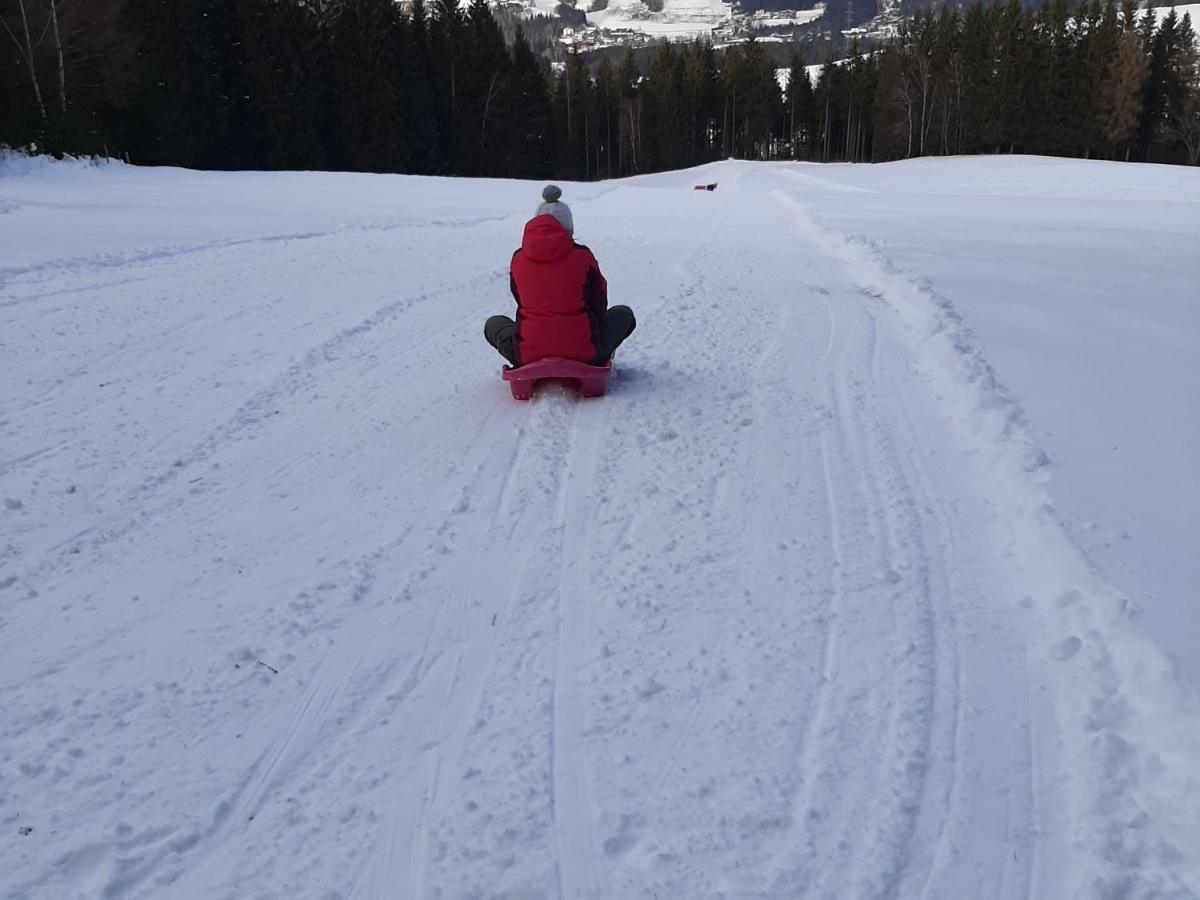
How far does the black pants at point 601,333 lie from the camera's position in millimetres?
5535

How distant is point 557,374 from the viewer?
546 cm

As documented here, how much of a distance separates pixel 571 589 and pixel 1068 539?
2.05 meters

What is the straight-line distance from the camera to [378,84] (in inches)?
1625

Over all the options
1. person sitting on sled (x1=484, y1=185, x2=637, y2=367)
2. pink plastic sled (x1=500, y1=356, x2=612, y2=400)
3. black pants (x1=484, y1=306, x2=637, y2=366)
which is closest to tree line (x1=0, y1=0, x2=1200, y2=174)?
black pants (x1=484, y1=306, x2=637, y2=366)

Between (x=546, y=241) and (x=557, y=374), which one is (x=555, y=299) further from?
(x=557, y=374)

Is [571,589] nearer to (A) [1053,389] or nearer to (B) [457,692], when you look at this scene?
(B) [457,692]

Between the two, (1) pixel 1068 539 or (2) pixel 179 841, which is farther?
(1) pixel 1068 539

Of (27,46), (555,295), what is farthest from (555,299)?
(27,46)

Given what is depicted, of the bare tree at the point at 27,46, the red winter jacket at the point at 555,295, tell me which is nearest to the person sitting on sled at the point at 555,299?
the red winter jacket at the point at 555,295

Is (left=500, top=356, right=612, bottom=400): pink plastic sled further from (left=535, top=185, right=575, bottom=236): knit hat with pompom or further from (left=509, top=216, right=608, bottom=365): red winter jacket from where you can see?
(left=535, top=185, right=575, bottom=236): knit hat with pompom

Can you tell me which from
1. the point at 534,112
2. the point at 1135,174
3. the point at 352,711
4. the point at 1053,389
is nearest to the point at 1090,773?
the point at 352,711

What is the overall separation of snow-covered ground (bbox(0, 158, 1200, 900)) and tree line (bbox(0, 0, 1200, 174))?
22796 millimetres

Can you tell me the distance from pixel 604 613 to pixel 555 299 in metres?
2.74

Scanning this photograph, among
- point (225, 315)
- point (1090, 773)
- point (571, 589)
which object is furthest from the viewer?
point (225, 315)
